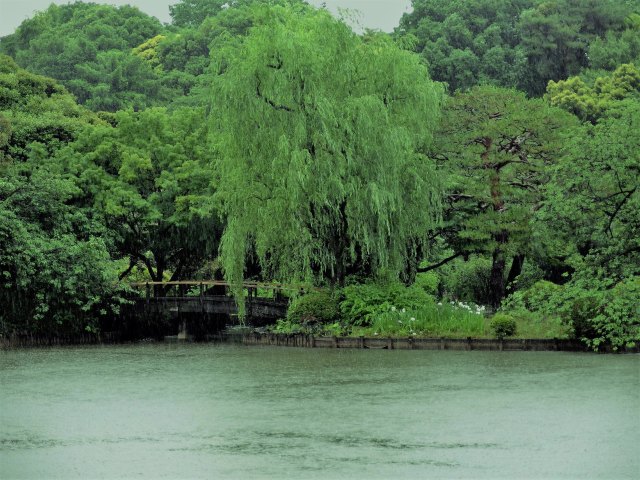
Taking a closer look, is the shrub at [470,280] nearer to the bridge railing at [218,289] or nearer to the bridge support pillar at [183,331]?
the bridge railing at [218,289]

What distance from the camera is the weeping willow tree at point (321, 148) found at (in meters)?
35.6

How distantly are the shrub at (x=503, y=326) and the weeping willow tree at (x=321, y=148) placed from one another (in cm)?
432

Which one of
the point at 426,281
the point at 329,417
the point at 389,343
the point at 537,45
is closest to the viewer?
the point at 329,417

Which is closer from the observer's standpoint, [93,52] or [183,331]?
[183,331]

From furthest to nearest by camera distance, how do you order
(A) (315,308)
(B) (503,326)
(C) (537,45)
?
(C) (537,45), (A) (315,308), (B) (503,326)

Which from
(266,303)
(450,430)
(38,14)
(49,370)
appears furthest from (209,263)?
(38,14)

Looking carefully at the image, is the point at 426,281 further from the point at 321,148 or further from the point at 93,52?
the point at 93,52

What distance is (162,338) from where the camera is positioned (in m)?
46.7

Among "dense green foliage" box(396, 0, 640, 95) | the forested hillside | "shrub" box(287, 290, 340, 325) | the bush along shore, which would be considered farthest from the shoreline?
"dense green foliage" box(396, 0, 640, 95)

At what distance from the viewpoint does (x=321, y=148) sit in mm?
35688

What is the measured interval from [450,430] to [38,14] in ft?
309

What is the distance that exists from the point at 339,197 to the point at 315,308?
3694mm

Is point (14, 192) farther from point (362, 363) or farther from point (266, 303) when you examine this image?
point (362, 363)

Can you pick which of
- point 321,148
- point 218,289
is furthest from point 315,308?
point 218,289
